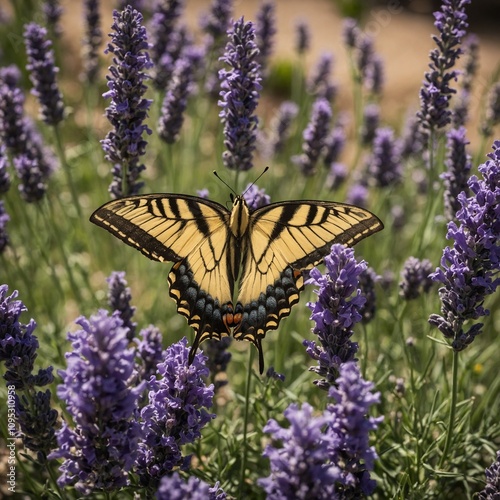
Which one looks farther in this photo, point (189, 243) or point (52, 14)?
point (52, 14)

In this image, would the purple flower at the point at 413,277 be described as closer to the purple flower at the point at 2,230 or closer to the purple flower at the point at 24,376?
the purple flower at the point at 24,376

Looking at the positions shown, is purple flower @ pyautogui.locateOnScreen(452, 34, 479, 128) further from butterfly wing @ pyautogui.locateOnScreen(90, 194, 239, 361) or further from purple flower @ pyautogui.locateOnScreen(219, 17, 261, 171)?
butterfly wing @ pyautogui.locateOnScreen(90, 194, 239, 361)

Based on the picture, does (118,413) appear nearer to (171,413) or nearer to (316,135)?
(171,413)

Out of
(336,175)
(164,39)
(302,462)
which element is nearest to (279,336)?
(336,175)

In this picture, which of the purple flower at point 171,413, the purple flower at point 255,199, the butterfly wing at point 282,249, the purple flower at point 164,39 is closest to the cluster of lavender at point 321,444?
the purple flower at point 171,413

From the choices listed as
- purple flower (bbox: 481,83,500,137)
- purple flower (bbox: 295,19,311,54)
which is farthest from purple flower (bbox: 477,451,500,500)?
purple flower (bbox: 295,19,311,54)

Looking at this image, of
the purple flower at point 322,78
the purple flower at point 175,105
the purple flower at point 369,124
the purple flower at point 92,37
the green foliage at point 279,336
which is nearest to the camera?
the green foliage at point 279,336
